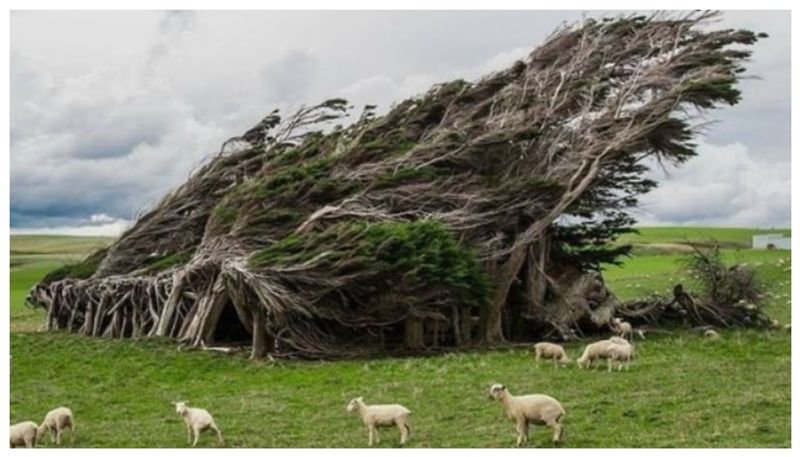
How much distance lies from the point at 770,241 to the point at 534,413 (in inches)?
1410

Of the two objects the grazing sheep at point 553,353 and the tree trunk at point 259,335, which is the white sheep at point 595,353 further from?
the tree trunk at point 259,335

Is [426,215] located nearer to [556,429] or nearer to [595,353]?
A: [595,353]

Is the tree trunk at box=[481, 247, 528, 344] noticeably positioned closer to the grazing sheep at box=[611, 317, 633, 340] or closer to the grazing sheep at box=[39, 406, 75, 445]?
the grazing sheep at box=[611, 317, 633, 340]

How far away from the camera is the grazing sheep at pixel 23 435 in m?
15.2

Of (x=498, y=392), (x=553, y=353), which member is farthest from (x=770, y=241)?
(x=498, y=392)

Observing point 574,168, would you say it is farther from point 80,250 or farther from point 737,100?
point 80,250

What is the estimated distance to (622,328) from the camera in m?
30.1

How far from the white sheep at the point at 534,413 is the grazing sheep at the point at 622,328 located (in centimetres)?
1541

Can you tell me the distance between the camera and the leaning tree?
87.4 ft

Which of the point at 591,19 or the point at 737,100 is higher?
the point at 591,19

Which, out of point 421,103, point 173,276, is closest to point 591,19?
point 421,103

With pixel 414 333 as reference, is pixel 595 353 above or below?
below

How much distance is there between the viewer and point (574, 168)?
31234 mm

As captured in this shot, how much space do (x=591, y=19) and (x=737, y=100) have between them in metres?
7.37
